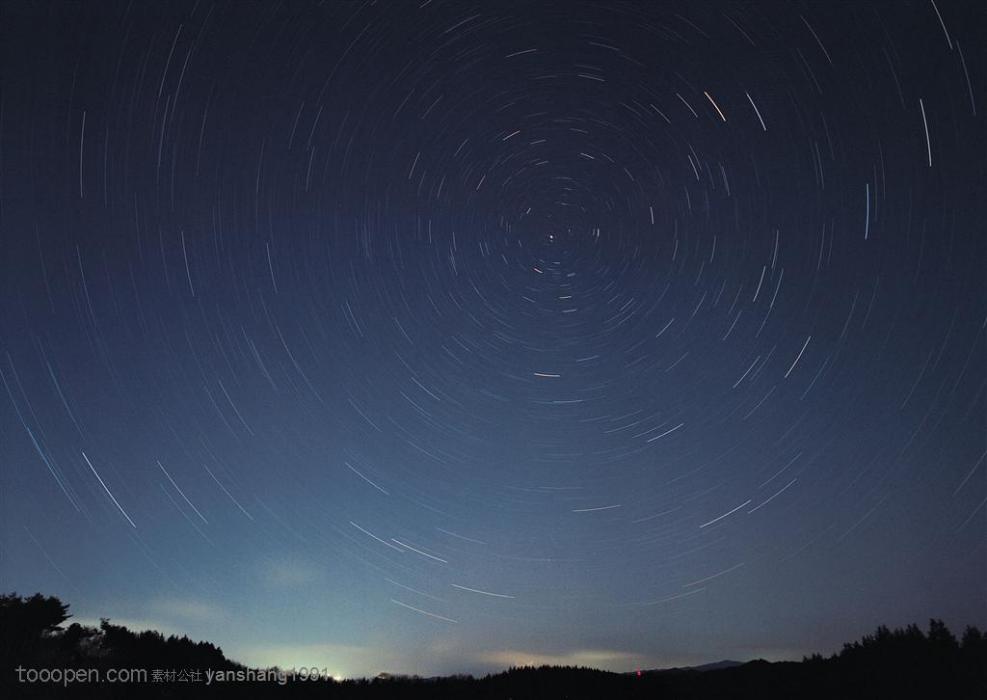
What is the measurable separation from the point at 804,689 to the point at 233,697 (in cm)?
1281

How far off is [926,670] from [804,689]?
262cm

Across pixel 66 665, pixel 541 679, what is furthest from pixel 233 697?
pixel 541 679

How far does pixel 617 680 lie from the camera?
63.2 feet

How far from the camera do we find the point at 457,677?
65.5 feet

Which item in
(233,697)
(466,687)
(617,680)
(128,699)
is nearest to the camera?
(128,699)

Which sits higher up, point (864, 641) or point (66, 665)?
point (864, 641)

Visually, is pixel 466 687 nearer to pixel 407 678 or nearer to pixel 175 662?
pixel 407 678

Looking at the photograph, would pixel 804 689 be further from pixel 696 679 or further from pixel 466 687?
pixel 466 687

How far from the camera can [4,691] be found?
12.6m

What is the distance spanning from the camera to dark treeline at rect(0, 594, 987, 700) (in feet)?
49.3

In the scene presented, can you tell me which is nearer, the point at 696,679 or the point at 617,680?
the point at 617,680

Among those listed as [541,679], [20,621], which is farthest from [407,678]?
[20,621]

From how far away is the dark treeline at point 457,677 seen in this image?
15016 mm

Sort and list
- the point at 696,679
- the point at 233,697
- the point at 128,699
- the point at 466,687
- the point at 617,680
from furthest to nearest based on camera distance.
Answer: the point at 696,679
the point at 617,680
the point at 466,687
the point at 233,697
the point at 128,699
